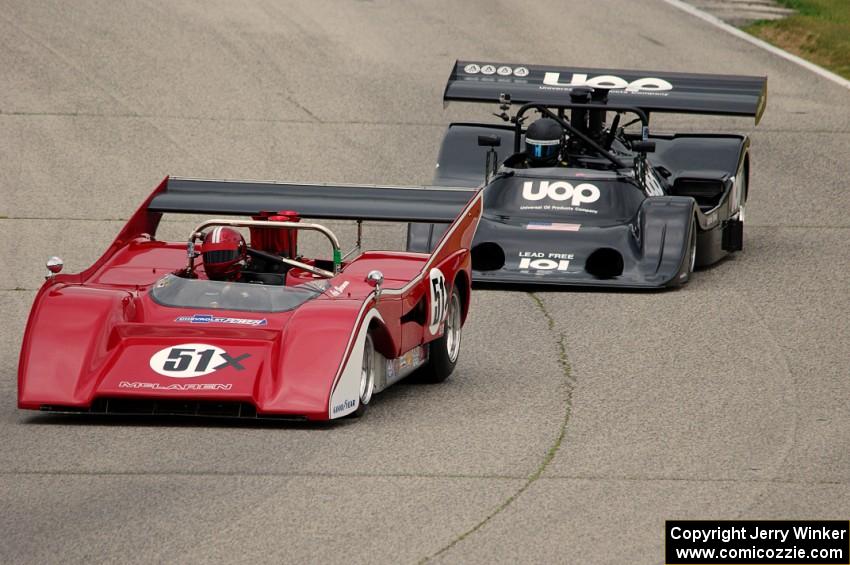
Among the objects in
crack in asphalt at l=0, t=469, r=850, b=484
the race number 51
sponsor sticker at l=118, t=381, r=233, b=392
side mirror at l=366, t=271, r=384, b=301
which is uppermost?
side mirror at l=366, t=271, r=384, b=301


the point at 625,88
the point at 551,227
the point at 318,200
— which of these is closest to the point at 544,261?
the point at 551,227

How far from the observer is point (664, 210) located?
46.8 ft

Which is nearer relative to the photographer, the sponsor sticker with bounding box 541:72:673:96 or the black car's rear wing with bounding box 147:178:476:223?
the black car's rear wing with bounding box 147:178:476:223

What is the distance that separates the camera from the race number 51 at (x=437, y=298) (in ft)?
34.7

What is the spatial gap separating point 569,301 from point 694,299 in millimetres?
999

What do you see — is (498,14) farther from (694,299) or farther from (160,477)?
(160,477)

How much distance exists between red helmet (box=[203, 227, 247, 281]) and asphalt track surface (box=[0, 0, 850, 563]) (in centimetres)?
119

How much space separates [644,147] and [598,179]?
1.69ft

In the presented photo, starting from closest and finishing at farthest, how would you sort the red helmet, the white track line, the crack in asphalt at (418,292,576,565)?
the crack in asphalt at (418,292,576,565), the red helmet, the white track line

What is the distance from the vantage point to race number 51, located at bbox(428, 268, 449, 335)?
10570 millimetres

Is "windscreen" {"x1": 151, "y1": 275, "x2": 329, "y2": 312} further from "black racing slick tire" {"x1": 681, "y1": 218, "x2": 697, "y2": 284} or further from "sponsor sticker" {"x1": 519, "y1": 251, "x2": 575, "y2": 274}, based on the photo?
"black racing slick tire" {"x1": 681, "y1": 218, "x2": 697, "y2": 284}

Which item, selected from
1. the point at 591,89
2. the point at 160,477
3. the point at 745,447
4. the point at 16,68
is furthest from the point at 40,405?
the point at 16,68

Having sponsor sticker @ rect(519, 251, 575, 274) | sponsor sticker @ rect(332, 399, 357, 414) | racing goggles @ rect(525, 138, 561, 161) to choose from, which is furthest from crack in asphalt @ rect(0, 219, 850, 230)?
sponsor sticker @ rect(332, 399, 357, 414)

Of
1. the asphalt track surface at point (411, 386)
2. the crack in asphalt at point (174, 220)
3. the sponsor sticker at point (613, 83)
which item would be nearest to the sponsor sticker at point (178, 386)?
the asphalt track surface at point (411, 386)
